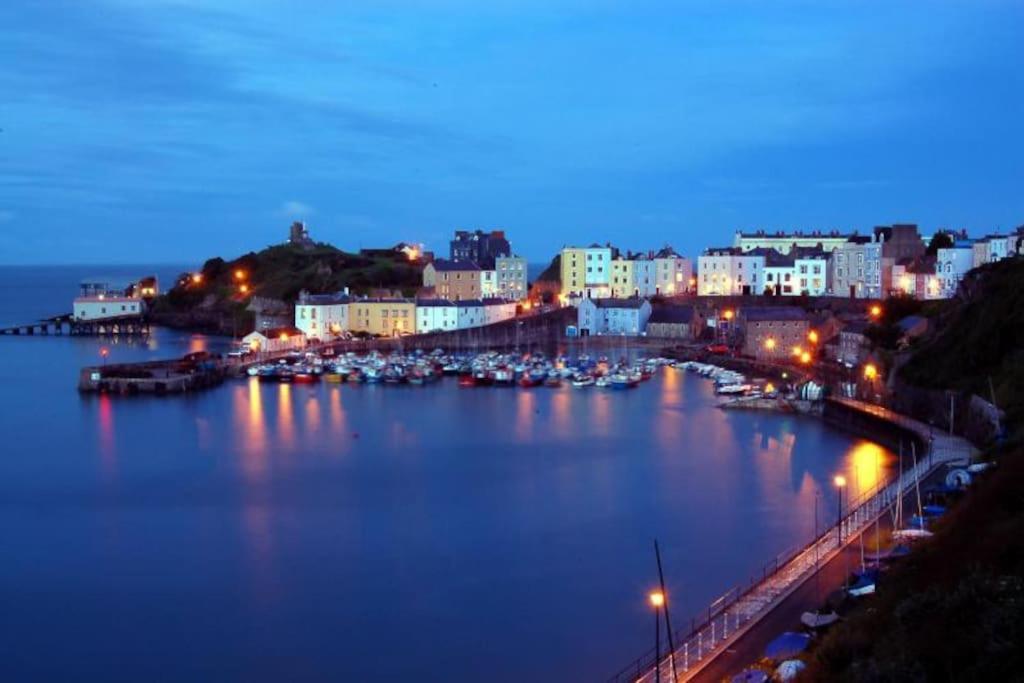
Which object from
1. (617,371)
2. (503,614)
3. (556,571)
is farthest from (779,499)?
(617,371)

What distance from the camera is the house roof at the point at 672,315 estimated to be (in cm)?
2941

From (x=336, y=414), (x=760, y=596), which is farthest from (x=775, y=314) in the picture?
(x=760, y=596)

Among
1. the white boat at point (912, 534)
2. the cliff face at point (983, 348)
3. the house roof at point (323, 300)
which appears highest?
the house roof at point (323, 300)

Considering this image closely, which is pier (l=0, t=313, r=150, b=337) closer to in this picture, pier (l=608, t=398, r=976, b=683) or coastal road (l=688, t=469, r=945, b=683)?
pier (l=608, t=398, r=976, b=683)

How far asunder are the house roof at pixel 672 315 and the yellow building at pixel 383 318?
260 inches

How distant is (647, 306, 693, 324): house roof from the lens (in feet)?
96.5

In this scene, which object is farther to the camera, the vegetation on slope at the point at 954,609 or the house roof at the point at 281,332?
the house roof at the point at 281,332

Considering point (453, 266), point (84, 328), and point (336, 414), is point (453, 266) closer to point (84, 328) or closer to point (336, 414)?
point (84, 328)

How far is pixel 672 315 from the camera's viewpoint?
97.6ft

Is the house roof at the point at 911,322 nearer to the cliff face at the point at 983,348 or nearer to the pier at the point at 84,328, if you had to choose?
the cliff face at the point at 983,348

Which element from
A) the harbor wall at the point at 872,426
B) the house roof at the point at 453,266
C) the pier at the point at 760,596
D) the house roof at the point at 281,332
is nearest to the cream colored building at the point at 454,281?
the house roof at the point at 453,266

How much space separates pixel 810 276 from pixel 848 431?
15930 mm

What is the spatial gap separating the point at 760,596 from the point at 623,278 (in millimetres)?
28029

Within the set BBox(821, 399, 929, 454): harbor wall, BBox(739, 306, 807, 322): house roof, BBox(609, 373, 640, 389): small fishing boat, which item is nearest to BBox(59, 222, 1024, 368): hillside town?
BBox(739, 306, 807, 322): house roof
